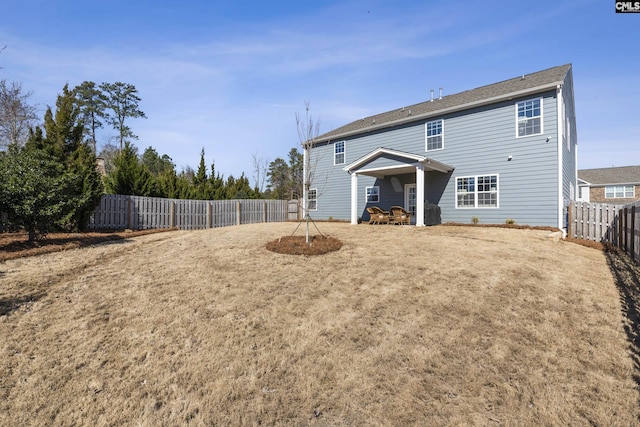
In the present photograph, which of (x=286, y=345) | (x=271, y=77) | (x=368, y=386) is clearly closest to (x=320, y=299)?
(x=286, y=345)

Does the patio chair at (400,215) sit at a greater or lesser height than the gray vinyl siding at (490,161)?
lesser

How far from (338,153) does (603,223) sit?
44.5 feet

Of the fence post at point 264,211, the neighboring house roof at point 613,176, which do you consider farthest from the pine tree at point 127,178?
the neighboring house roof at point 613,176

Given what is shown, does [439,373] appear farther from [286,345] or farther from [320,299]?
[320,299]

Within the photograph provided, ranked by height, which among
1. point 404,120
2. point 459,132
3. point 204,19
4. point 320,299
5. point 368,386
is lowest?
point 368,386

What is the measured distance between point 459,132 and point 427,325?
1297cm

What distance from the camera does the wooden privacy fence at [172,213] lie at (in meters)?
13.3

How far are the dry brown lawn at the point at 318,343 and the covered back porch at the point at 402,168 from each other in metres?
6.59

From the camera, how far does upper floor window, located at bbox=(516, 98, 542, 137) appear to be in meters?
12.6

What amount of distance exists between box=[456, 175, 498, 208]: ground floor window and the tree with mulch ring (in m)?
8.49

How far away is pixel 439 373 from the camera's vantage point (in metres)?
3.44

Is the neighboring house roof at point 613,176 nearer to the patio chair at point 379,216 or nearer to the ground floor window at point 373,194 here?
the ground floor window at point 373,194

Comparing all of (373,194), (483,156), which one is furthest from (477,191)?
(373,194)

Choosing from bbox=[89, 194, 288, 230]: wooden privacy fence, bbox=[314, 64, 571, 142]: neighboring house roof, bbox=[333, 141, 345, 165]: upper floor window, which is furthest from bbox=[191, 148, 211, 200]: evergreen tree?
bbox=[314, 64, 571, 142]: neighboring house roof
